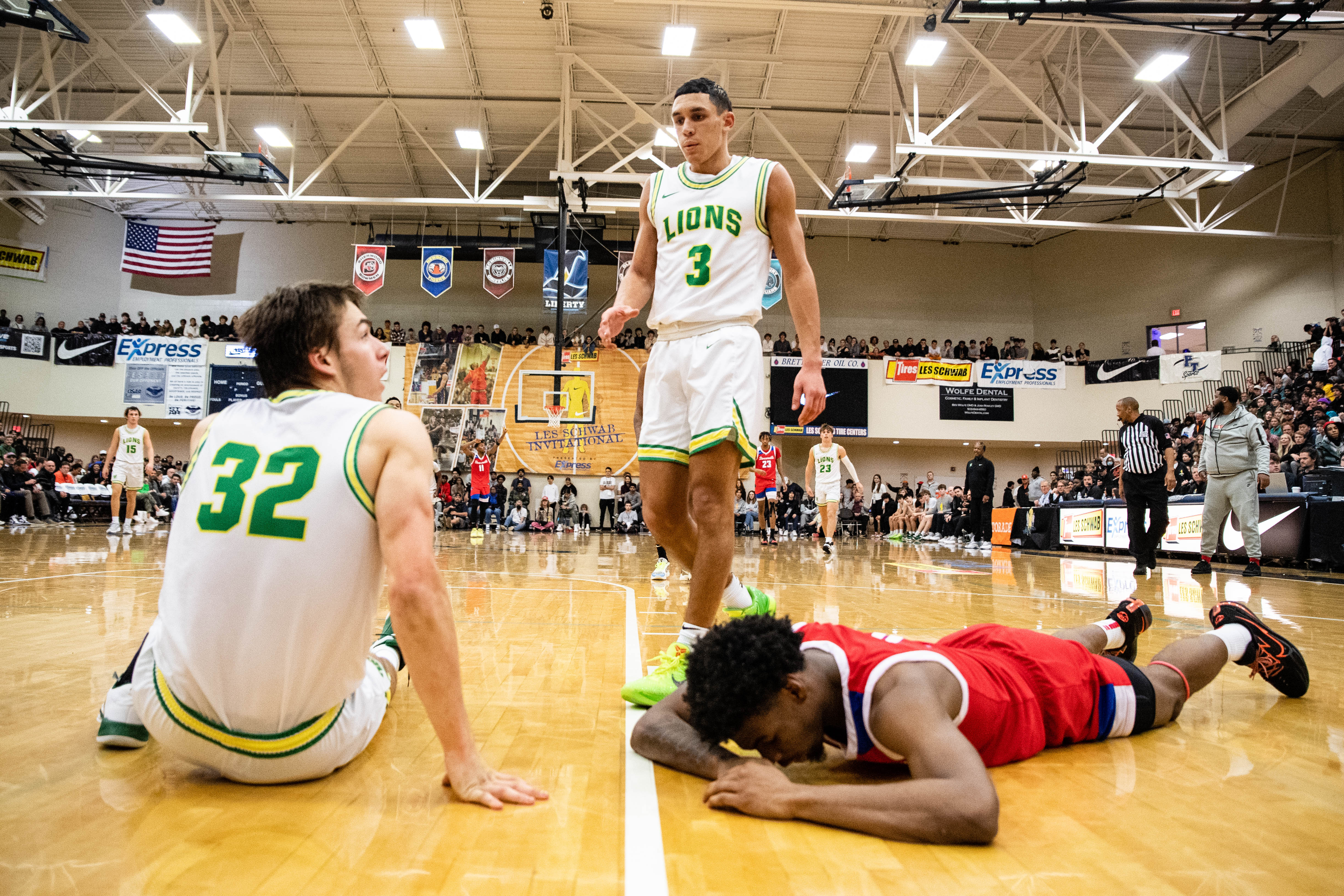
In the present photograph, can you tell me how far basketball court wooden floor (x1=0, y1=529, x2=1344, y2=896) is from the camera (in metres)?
1.19

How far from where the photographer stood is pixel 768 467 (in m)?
13.0

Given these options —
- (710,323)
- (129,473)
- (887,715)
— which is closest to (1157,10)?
(710,323)

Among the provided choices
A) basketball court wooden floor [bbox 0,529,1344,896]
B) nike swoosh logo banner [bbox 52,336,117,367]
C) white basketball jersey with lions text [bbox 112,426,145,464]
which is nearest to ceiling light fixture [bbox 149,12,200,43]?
white basketball jersey with lions text [bbox 112,426,145,464]

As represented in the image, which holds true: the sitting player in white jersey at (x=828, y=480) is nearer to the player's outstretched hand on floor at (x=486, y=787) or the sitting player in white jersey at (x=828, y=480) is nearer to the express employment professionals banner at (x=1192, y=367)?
the player's outstretched hand on floor at (x=486, y=787)

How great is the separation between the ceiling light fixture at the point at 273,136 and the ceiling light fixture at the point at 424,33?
16.1 ft

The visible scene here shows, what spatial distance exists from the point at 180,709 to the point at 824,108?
687 inches

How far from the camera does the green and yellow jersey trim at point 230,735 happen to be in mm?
1506

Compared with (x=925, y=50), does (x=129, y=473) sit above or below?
below

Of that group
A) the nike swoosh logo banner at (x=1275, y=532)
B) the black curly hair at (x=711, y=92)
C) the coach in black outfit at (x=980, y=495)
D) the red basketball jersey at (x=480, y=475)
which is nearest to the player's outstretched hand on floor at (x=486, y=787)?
the black curly hair at (x=711, y=92)

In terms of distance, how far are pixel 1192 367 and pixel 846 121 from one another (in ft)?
32.4

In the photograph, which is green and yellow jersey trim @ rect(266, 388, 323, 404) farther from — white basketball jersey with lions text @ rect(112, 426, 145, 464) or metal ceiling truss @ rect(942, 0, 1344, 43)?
white basketball jersey with lions text @ rect(112, 426, 145, 464)

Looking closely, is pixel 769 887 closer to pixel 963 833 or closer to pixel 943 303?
pixel 963 833

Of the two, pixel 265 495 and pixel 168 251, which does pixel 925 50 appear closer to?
pixel 265 495

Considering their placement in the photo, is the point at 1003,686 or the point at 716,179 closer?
the point at 1003,686
